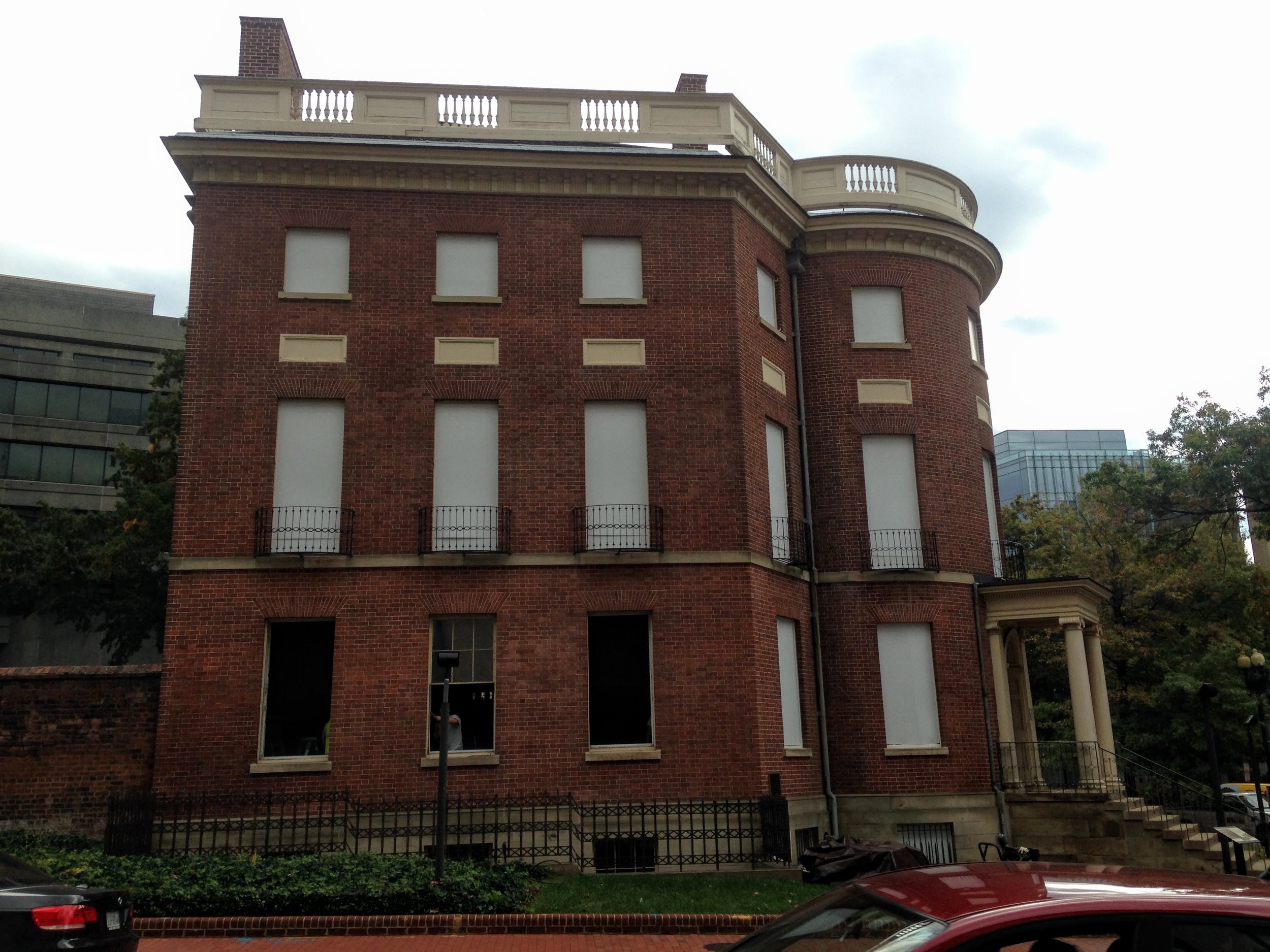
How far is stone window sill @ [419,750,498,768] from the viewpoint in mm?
18438

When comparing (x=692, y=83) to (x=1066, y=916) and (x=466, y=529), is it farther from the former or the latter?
(x=1066, y=916)

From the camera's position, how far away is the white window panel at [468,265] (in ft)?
68.5

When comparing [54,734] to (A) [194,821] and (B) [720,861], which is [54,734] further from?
(B) [720,861]

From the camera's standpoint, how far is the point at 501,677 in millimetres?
19094

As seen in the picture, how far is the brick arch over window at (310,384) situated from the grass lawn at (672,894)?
9258 millimetres

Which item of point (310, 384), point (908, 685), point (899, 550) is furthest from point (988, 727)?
point (310, 384)

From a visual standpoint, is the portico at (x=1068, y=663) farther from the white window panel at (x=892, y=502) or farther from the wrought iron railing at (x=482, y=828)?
the wrought iron railing at (x=482, y=828)

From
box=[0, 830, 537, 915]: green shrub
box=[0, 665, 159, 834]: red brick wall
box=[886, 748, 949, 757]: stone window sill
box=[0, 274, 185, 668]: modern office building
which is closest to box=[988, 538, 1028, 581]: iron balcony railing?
box=[886, 748, 949, 757]: stone window sill

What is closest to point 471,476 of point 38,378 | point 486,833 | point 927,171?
point 486,833

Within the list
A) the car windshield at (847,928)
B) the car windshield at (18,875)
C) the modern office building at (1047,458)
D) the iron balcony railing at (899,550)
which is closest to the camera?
the car windshield at (847,928)

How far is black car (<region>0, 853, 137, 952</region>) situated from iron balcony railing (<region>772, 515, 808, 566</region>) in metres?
13.8

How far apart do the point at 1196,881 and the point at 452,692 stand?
52.1 ft

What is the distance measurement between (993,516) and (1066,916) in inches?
880

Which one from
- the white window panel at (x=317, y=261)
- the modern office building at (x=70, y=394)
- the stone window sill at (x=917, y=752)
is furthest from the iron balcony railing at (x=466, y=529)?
the modern office building at (x=70, y=394)
